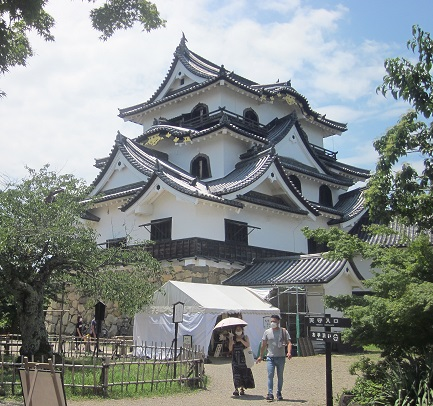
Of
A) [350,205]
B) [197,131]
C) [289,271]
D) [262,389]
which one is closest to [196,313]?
[262,389]

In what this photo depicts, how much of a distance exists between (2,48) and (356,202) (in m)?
25.7

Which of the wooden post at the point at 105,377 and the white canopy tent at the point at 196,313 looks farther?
the white canopy tent at the point at 196,313

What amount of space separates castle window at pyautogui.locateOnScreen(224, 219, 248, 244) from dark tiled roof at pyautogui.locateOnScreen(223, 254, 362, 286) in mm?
1421

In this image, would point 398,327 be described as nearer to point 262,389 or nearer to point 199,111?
point 262,389

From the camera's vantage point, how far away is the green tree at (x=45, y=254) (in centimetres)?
1327

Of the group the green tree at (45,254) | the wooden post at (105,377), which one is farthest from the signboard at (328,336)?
the green tree at (45,254)

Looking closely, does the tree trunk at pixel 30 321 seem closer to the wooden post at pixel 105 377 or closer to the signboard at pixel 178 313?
the wooden post at pixel 105 377

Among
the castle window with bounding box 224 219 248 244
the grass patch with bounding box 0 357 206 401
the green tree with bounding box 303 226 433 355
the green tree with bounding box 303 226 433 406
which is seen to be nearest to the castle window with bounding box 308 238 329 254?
the castle window with bounding box 224 219 248 244

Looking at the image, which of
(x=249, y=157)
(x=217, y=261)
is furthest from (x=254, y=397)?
(x=249, y=157)

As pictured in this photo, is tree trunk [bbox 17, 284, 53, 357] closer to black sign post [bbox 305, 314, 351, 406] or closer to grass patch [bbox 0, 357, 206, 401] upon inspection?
grass patch [bbox 0, 357, 206, 401]

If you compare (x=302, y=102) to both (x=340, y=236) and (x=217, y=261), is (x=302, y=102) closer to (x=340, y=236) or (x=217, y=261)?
(x=217, y=261)

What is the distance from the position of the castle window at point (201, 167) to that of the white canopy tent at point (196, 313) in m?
9.54

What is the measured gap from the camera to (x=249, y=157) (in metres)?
27.6

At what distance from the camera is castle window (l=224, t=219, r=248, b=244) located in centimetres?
2453
